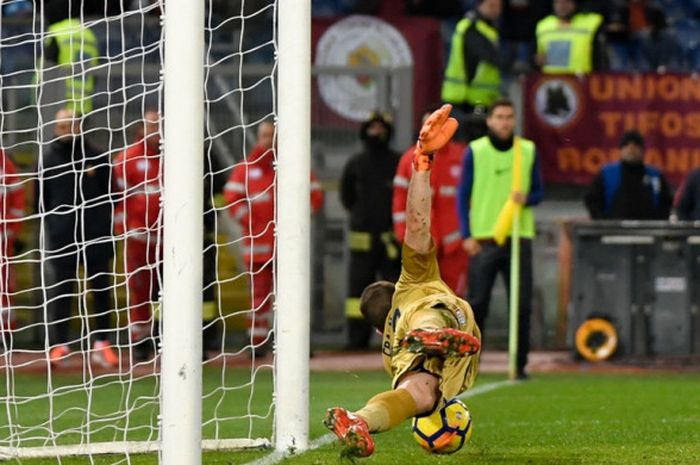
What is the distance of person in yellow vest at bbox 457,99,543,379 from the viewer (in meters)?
13.7

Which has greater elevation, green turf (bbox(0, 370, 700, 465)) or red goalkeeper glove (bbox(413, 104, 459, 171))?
red goalkeeper glove (bbox(413, 104, 459, 171))

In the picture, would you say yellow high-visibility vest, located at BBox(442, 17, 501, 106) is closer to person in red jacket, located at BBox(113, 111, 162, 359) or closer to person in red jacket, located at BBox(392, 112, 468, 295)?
person in red jacket, located at BBox(392, 112, 468, 295)

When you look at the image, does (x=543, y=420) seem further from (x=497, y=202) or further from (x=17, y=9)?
(x=17, y=9)

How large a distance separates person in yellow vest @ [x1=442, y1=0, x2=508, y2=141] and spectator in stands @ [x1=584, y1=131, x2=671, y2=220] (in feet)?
5.48

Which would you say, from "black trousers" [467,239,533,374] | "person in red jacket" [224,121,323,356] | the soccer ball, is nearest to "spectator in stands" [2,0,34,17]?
"person in red jacket" [224,121,323,356]

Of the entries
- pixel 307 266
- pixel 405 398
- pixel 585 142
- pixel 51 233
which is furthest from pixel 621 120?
pixel 405 398

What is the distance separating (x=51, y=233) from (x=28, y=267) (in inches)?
69.6

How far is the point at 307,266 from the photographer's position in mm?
8875

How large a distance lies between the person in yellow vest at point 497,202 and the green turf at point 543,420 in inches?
26.3

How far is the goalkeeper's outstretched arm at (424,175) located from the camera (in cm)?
806

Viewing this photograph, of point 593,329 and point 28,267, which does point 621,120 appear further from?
point 28,267

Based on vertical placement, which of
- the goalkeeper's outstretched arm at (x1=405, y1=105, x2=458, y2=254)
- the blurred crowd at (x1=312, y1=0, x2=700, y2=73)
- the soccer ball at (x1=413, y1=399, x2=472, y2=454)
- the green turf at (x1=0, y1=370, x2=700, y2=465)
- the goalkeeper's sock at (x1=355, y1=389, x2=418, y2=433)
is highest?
the blurred crowd at (x1=312, y1=0, x2=700, y2=73)

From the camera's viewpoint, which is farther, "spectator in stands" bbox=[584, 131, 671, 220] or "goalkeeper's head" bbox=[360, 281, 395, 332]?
"spectator in stands" bbox=[584, 131, 671, 220]

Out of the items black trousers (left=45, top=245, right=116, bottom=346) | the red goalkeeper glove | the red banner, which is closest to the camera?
the red goalkeeper glove
